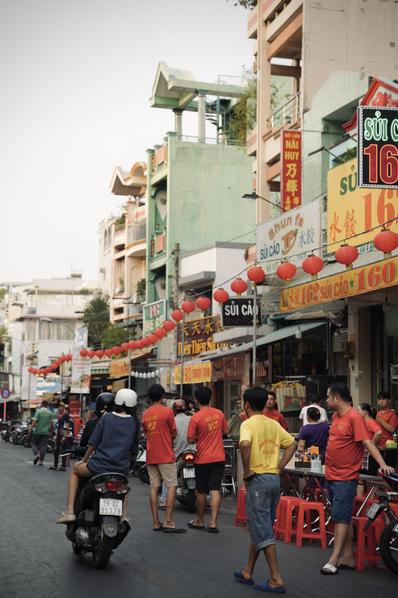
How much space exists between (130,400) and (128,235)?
4831cm

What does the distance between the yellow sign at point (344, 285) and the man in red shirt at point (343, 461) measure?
24.4 feet

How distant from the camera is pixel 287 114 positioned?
31.8 m

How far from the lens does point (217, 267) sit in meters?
42.5

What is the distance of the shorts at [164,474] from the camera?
13341 mm

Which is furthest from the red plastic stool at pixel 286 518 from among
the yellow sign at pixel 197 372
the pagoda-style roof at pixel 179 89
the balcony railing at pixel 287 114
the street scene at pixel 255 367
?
the pagoda-style roof at pixel 179 89

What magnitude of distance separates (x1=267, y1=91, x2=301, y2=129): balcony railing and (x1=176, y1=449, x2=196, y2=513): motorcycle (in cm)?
1554

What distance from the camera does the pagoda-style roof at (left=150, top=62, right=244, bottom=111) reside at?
49438mm

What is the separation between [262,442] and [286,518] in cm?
370

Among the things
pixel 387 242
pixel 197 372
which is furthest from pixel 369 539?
pixel 197 372

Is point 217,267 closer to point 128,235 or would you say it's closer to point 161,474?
point 128,235

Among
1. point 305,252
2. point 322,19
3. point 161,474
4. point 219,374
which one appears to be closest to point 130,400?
point 161,474

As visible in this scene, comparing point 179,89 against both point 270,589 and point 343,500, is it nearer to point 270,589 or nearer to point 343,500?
point 343,500

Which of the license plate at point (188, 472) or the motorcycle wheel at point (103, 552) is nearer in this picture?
the motorcycle wheel at point (103, 552)

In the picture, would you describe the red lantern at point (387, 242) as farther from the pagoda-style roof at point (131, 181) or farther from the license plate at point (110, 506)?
the pagoda-style roof at point (131, 181)
